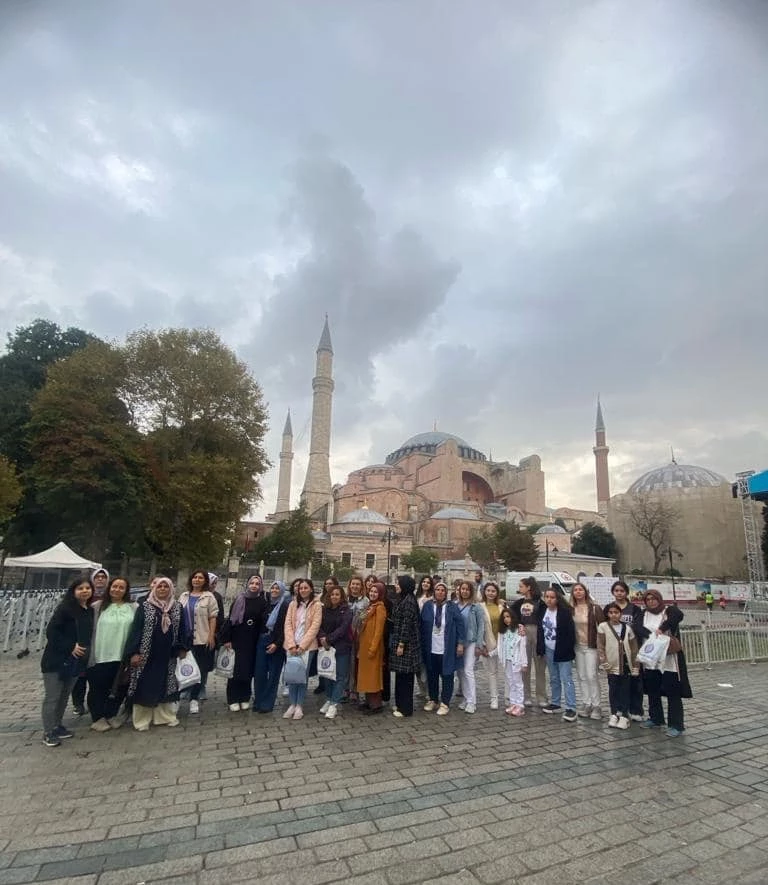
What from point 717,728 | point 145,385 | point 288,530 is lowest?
point 717,728

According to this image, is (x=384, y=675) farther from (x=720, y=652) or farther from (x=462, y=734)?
(x=720, y=652)

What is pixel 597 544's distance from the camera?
45281 mm

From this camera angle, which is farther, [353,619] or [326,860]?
[353,619]

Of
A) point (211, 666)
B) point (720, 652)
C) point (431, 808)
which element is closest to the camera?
point (431, 808)

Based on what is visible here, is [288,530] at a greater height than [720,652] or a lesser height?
greater

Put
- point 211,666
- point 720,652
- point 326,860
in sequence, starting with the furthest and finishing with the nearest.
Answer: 1. point 720,652
2. point 211,666
3. point 326,860

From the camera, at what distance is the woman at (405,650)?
5371 millimetres

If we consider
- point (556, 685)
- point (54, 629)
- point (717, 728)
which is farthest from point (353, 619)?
point (717, 728)

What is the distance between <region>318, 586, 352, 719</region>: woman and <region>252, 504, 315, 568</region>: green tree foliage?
24.4 meters

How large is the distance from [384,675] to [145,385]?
1798cm

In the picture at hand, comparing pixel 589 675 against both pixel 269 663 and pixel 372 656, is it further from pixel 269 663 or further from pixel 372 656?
pixel 269 663

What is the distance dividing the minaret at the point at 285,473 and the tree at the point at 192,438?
1243 inches

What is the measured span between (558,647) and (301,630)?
2.81 m

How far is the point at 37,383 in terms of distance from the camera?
20.4 metres
